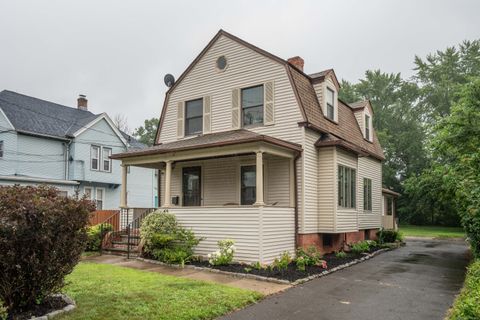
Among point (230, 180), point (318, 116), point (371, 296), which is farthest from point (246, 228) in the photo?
point (318, 116)

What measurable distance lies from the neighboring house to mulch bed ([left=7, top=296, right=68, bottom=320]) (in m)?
13.6


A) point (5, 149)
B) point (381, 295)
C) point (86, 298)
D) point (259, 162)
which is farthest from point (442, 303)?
point (5, 149)

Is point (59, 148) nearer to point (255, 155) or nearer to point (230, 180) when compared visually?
point (230, 180)

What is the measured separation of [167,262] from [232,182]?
3904 mm

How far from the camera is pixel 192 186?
47.5 ft

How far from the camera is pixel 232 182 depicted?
13.4 m

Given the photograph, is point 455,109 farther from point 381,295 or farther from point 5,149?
point 5,149

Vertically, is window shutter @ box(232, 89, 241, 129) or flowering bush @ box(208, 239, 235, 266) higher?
window shutter @ box(232, 89, 241, 129)

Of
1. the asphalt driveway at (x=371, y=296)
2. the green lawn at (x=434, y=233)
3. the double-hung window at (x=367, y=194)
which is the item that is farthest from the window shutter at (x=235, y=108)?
the green lawn at (x=434, y=233)

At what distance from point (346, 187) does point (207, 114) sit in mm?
5757

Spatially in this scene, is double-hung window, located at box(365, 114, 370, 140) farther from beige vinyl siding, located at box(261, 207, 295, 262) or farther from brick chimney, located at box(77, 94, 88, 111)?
brick chimney, located at box(77, 94, 88, 111)

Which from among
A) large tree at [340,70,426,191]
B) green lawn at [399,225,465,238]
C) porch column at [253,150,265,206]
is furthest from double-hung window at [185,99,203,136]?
large tree at [340,70,426,191]

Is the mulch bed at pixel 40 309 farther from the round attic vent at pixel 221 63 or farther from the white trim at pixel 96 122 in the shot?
the white trim at pixel 96 122

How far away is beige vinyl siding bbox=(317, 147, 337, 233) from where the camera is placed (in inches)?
489
